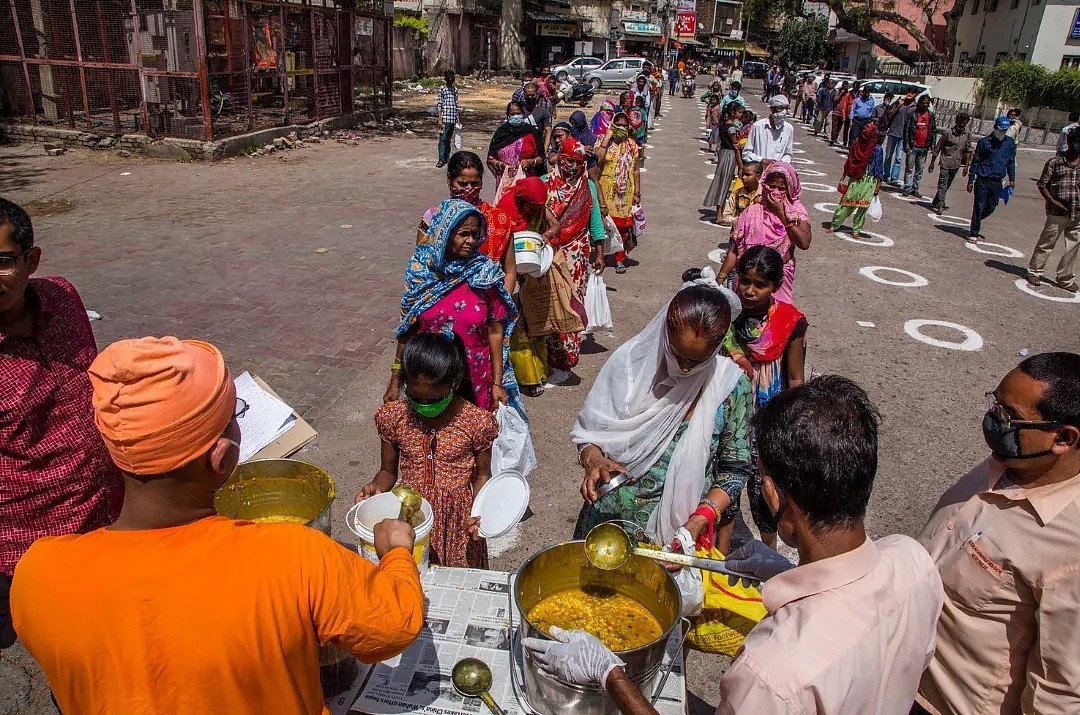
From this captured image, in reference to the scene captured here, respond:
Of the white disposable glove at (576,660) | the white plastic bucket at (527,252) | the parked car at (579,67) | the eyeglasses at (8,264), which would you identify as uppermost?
the parked car at (579,67)

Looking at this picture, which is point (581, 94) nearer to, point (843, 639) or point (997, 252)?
point (997, 252)

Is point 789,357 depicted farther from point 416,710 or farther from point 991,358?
point 991,358

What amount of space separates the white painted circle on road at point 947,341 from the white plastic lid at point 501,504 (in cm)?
614

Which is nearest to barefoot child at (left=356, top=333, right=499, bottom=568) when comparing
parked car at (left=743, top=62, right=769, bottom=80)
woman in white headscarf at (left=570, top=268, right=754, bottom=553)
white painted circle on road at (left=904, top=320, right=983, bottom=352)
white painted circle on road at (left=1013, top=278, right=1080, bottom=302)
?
woman in white headscarf at (left=570, top=268, right=754, bottom=553)

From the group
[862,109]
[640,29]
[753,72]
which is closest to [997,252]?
[862,109]

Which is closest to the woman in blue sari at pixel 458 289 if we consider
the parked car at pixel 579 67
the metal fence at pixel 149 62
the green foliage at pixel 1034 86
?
the metal fence at pixel 149 62

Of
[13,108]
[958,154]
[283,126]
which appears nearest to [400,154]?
[283,126]

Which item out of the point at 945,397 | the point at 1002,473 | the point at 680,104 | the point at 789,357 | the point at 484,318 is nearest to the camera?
the point at 1002,473

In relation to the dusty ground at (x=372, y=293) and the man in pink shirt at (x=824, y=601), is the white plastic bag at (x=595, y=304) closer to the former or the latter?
the dusty ground at (x=372, y=293)

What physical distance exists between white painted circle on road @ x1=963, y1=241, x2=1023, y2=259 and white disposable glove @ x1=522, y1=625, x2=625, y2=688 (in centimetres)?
1139

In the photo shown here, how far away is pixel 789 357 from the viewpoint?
11.3ft

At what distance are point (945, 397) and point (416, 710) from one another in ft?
18.5

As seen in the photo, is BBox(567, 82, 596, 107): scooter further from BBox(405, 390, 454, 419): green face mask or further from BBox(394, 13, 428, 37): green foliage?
BBox(405, 390, 454, 419): green face mask

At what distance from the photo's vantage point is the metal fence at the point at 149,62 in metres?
12.8
